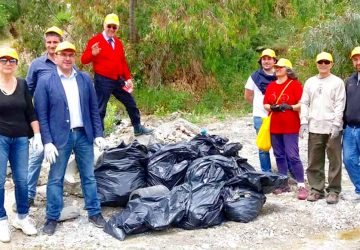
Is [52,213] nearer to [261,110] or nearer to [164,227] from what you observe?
[164,227]

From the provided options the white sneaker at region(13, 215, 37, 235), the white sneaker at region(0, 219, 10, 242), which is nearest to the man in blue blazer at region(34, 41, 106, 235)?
the white sneaker at region(13, 215, 37, 235)

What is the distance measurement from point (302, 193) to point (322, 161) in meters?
0.39

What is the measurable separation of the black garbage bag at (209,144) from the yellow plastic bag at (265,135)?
1.51 feet

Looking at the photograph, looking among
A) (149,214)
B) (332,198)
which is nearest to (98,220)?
(149,214)

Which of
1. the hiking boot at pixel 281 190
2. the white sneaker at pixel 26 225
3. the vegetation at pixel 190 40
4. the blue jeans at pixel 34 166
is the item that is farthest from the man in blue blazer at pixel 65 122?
the vegetation at pixel 190 40

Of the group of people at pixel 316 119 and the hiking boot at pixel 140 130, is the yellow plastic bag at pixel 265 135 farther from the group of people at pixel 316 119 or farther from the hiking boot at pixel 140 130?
the hiking boot at pixel 140 130

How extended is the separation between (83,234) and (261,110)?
95.0 inches

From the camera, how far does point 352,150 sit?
5207mm

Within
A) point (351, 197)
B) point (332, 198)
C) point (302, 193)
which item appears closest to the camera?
point (332, 198)

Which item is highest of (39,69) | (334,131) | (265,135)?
(39,69)

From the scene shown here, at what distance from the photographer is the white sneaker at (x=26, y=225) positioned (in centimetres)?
466

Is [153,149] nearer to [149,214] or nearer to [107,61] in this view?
[149,214]

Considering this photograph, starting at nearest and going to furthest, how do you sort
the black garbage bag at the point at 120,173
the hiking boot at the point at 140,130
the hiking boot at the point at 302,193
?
the black garbage bag at the point at 120,173, the hiking boot at the point at 302,193, the hiking boot at the point at 140,130

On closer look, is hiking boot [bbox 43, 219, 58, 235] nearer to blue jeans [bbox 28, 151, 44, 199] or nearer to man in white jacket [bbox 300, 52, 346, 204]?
blue jeans [bbox 28, 151, 44, 199]
